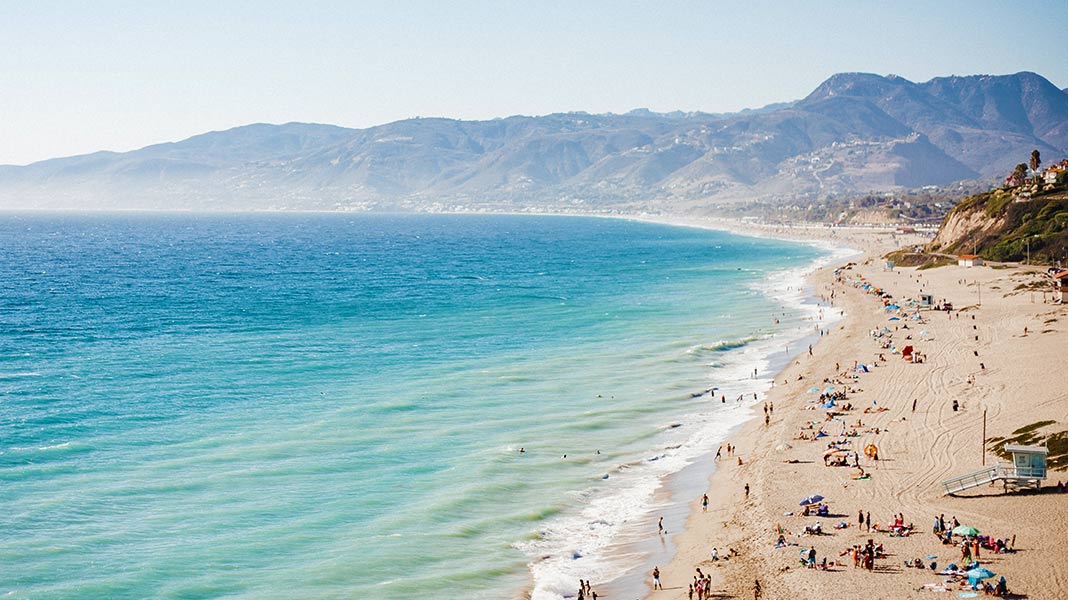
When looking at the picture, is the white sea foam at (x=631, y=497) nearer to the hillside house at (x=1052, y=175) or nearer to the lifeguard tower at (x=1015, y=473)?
the lifeguard tower at (x=1015, y=473)

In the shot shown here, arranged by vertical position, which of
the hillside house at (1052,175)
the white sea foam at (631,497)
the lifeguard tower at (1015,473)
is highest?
the hillside house at (1052,175)

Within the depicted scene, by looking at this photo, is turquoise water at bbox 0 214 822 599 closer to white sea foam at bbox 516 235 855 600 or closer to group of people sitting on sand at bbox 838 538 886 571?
white sea foam at bbox 516 235 855 600

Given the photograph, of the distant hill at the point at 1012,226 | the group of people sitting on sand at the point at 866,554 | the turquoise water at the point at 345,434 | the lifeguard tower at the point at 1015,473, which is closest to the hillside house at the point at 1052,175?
the distant hill at the point at 1012,226

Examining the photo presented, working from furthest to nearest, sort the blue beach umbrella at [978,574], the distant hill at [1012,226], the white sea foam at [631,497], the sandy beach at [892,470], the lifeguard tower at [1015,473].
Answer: the distant hill at [1012,226], the lifeguard tower at [1015,473], the white sea foam at [631,497], the sandy beach at [892,470], the blue beach umbrella at [978,574]

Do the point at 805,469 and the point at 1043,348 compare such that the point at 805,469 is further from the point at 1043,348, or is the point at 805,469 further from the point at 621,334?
the point at 621,334

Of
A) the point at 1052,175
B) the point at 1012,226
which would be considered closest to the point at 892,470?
the point at 1012,226

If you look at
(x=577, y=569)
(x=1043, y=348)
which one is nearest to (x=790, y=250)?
(x=1043, y=348)

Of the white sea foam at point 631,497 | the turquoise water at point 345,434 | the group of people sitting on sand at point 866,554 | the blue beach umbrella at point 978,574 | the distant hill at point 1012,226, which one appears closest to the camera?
the blue beach umbrella at point 978,574
